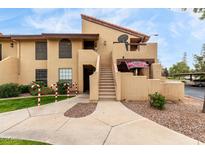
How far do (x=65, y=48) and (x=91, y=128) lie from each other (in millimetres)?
10974

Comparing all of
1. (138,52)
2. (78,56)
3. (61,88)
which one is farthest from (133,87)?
(61,88)

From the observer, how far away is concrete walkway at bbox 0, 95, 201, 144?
17.6 feet

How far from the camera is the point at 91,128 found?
6.38m

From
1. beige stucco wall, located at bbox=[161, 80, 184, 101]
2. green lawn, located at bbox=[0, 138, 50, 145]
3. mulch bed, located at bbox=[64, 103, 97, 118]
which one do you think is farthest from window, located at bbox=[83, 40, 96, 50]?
green lawn, located at bbox=[0, 138, 50, 145]

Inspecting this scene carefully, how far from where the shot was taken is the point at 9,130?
21.5ft

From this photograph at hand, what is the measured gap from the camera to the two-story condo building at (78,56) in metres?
13.8

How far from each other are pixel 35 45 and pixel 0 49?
3853mm

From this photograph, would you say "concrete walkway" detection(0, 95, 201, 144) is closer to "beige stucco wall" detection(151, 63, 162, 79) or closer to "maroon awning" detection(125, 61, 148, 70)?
"maroon awning" detection(125, 61, 148, 70)

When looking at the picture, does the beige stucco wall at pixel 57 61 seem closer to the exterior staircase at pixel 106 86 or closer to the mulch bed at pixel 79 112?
the exterior staircase at pixel 106 86

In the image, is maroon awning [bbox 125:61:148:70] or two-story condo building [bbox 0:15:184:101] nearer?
maroon awning [bbox 125:61:148:70]

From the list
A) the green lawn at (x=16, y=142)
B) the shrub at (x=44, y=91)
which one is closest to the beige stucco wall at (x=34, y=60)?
the shrub at (x=44, y=91)

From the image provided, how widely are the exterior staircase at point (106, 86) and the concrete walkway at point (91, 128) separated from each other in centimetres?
243

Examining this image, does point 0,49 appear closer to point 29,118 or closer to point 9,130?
point 29,118
